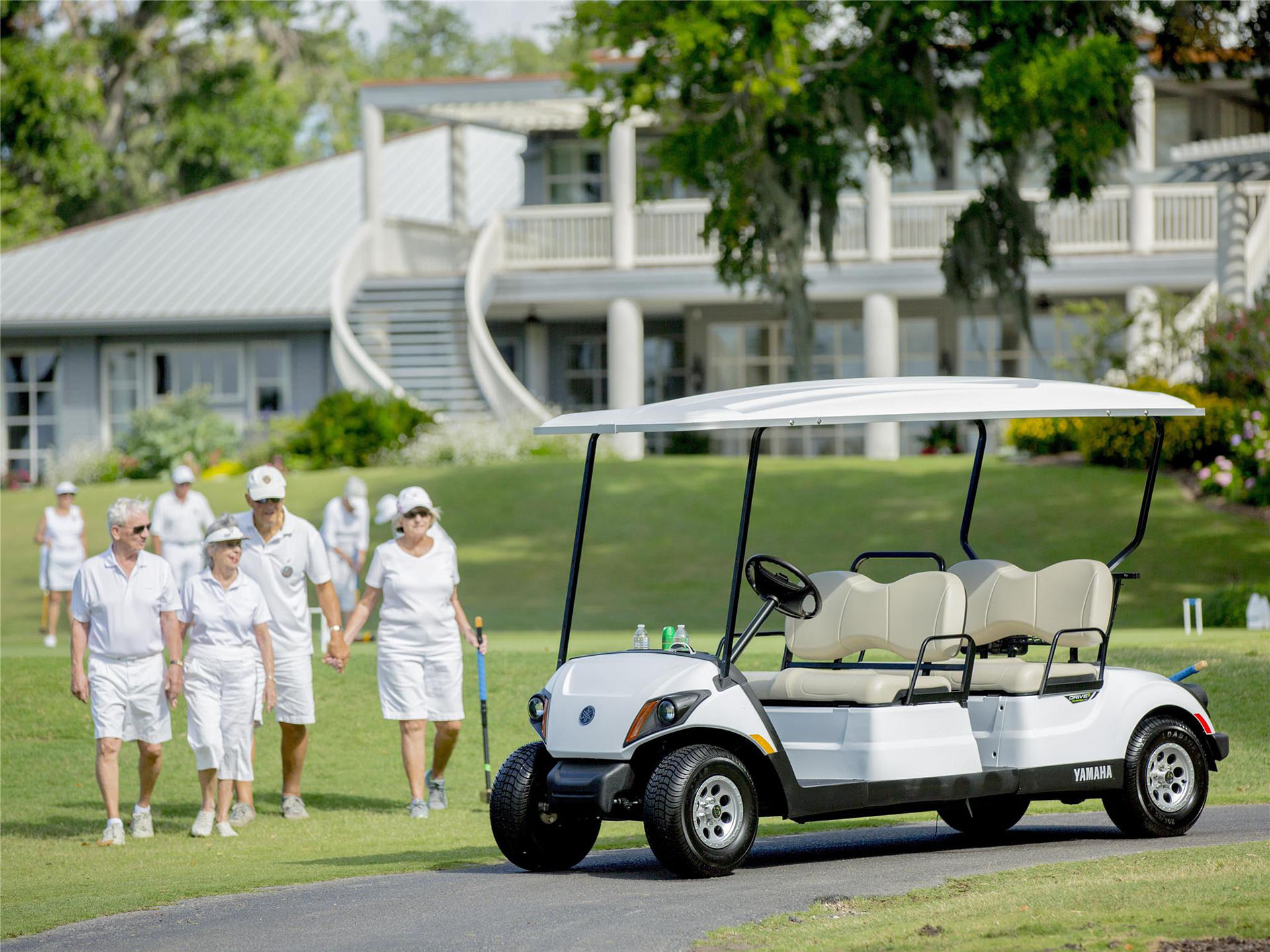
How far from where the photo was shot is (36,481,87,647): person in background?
19.4 metres

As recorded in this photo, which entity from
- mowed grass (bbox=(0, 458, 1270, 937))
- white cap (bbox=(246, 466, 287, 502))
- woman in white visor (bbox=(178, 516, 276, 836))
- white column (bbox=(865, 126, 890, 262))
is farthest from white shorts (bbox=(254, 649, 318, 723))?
white column (bbox=(865, 126, 890, 262))

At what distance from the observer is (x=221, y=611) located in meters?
10.7

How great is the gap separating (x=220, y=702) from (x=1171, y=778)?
5.15m

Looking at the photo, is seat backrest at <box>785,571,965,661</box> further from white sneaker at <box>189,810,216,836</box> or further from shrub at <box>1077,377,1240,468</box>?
shrub at <box>1077,377,1240,468</box>

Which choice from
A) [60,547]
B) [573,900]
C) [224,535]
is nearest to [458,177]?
[60,547]

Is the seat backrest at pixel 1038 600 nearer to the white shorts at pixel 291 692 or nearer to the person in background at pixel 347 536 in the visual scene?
the white shorts at pixel 291 692

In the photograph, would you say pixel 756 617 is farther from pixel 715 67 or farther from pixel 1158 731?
pixel 715 67

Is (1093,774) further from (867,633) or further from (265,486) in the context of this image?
(265,486)


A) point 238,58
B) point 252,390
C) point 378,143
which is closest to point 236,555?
point 378,143

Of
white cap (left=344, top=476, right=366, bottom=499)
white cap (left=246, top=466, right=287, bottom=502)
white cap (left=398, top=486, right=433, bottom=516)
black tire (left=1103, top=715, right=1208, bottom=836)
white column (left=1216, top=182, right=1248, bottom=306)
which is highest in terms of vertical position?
white column (left=1216, top=182, right=1248, bottom=306)

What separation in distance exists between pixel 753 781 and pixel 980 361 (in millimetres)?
26620

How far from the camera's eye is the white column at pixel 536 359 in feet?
117

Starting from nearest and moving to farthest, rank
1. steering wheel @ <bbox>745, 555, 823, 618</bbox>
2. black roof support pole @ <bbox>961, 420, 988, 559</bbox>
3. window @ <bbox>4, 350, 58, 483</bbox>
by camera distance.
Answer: steering wheel @ <bbox>745, 555, 823, 618</bbox>, black roof support pole @ <bbox>961, 420, 988, 559</bbox>, window @ <bbox>4, 350, 58, 483</bbox>

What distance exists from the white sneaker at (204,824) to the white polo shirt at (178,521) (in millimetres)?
7174
